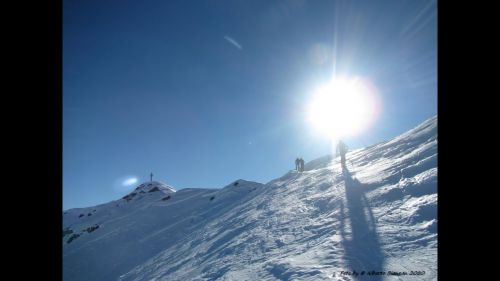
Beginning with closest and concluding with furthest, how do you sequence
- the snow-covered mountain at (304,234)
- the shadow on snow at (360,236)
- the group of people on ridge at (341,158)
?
1. the shadow on snow at (360,236)
2. the snow-covered mountain at (304,234)
3. the group of people on ridge at (341,158)

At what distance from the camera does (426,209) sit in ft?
37.5

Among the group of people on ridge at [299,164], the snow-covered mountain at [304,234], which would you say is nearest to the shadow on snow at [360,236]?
the snow-covered mountain at [304,234]

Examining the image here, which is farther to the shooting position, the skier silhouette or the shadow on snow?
the skier silhouette

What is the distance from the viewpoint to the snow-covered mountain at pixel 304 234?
9930mm

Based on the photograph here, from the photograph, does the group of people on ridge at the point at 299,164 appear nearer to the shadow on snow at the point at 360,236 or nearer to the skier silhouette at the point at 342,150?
the skier silhouette at the point at 342,150

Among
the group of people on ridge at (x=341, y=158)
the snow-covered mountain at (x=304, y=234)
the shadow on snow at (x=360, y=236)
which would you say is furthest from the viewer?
the group of people on ridge at (x=341, y=158)

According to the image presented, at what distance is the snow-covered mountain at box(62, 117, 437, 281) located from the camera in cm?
993

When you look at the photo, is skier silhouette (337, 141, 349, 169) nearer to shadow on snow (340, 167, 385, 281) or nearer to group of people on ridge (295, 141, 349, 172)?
group of people on ridge (295, 141, 349, 172)

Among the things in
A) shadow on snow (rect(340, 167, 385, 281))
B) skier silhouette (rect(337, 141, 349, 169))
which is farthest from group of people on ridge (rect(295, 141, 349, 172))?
shadow on snow (rect(340, 167, 385, 281))
